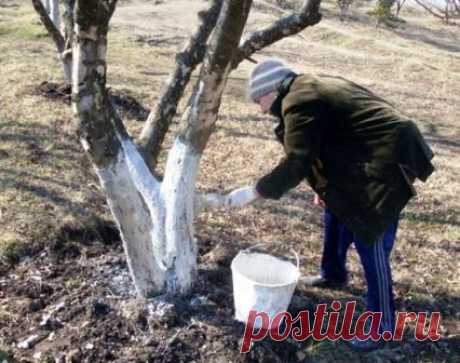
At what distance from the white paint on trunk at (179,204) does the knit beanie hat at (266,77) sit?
0.45 m

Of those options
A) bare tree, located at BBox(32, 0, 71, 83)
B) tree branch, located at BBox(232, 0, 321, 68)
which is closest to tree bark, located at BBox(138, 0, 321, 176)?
tree branch, located at BBox(232, 0, 321, 68)

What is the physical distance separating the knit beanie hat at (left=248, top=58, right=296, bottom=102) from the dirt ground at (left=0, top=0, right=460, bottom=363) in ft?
3.88

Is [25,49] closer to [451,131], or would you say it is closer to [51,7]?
[51,7]

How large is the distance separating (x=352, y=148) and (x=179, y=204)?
35.0 inches

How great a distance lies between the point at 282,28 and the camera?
11.5 feet

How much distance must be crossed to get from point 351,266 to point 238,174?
179cm

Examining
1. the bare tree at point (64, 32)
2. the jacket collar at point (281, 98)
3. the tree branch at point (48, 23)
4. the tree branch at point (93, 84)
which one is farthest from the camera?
the tree branch at point (48, 23)

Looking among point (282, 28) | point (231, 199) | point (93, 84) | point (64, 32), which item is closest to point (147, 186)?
point (231, 199)

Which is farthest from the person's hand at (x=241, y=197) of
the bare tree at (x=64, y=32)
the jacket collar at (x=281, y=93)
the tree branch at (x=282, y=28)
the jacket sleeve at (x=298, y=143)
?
the bare tree at (x=64, y=32)

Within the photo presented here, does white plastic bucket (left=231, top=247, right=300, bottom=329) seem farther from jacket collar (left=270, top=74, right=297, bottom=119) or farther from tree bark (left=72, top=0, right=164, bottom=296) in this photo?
jacket collar (left=270, top=74, right=297, bottom=119)

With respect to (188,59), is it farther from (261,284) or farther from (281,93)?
(261,284)

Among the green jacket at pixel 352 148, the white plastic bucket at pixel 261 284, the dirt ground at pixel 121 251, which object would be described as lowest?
the dirt ground at pixel 121 251

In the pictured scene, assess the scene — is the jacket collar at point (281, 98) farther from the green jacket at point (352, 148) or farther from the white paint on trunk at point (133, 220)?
the white paint on trunk at point (133, 220)

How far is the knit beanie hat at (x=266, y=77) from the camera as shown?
8.90ft
